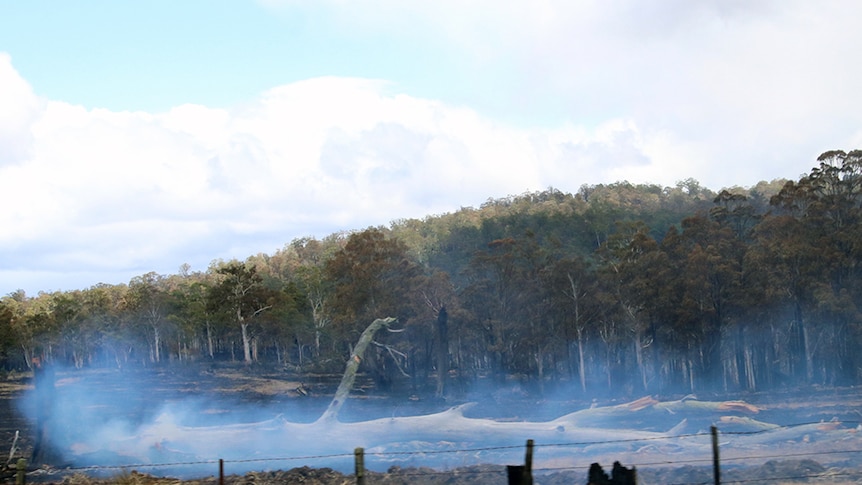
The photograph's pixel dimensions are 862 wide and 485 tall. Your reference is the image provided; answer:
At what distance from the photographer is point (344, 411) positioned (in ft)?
121

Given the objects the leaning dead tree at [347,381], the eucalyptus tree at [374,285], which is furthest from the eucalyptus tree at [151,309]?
the leaning dead tree at [347,381]

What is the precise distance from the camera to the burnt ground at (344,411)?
55.1 feet

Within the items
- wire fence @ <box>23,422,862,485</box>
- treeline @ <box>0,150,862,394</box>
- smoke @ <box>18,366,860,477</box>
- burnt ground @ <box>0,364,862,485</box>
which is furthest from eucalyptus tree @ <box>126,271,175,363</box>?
wire fence @ <box>23,422,862,485</box>

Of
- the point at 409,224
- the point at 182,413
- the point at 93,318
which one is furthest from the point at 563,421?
the point at 409,224

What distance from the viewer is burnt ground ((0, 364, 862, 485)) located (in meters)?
16.8

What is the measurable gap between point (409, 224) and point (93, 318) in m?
70.1

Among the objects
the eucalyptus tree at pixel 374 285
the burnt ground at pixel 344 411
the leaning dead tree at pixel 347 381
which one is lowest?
the burnt ground at pixel 344 411

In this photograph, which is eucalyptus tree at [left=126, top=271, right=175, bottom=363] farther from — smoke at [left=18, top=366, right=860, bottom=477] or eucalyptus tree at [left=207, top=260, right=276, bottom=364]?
smoke at [left=18, top=366, right=860, bottom=477]

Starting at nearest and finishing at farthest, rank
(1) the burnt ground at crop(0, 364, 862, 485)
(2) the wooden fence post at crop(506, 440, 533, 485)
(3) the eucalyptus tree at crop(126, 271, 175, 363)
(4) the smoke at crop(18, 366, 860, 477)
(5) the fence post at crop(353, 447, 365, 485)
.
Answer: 1. (2) the wooden fence post at crop(506, 440, 533, 485)
2. (5) the fence post at crop(353, 447, 365, 485)
3. (1) the burnt ground at crop(0, 364, 862, 485)
4. (4) the smoke at crop(18, 366, 860, 477)
5. (3) the eucalyptus tree at crop(126, 271, 175, 363)

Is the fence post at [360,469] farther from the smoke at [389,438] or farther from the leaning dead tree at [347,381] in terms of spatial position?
the leaning dead tree at [347,381]

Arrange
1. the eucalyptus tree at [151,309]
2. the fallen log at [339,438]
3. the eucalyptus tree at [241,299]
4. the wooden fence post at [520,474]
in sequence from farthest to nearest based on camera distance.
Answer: the eucalyptus tree at [151,309], the eucalyptus tree at [241,299], the fallen log at [339,438], the wooden fence post at [520,474]

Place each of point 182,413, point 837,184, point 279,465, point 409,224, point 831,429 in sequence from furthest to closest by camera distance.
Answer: point 409,224 < point 837,184 < point 182,413 < point 279,465 < point 831,429

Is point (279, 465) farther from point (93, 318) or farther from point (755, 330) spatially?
point (93, 318)

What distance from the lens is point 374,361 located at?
54656 mm
